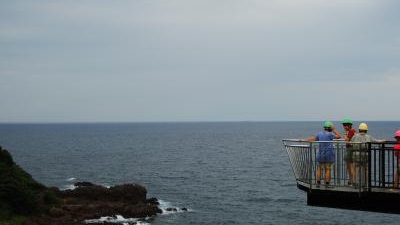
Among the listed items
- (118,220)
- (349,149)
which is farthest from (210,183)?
(349,149)

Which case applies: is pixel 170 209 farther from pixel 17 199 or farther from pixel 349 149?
pixel 349 149

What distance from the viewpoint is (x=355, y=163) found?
520 inches

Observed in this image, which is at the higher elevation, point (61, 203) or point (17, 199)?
point (17, 199)

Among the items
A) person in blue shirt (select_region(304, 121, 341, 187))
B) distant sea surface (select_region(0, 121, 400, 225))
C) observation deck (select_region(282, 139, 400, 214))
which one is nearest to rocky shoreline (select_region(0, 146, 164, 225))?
distant sea surface (select_region(0, 121, 400, 225))

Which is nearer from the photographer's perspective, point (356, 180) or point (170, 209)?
point (356, 180)

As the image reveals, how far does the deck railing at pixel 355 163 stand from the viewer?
12898 millimetres

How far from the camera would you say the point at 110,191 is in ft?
178

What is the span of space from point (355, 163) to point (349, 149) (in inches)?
15.3

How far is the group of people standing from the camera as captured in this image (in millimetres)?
13094

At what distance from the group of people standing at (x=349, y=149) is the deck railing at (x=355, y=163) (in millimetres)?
26

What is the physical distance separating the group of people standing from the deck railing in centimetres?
3

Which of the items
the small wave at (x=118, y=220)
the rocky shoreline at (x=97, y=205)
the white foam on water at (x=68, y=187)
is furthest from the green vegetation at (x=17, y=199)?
the white foam on water at (x=68, y=187)

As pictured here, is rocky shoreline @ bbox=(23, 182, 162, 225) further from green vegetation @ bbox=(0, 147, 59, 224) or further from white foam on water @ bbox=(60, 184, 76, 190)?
white foam on water @ bbox=(60, 184, 76, 190)

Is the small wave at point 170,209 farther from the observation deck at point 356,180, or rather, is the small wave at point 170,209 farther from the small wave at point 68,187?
the observation deck at point 356,180
